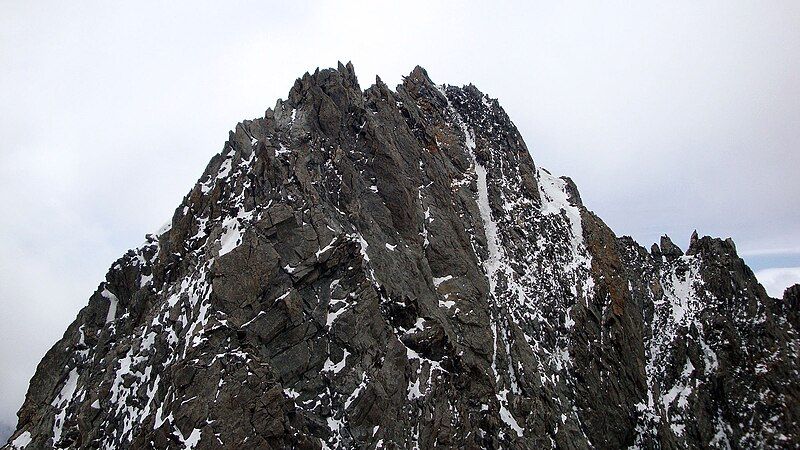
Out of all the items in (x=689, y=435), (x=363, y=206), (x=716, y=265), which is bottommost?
(x=689, y=435)

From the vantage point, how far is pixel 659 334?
47844 millimetres

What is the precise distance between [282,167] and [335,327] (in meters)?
12.5

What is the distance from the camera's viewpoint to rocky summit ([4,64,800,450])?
26812mm

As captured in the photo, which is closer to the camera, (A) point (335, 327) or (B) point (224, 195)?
(A) point (335, 327)

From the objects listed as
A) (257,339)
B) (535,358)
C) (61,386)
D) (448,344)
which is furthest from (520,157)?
(61,386)

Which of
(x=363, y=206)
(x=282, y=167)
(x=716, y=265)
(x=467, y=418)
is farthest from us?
(x=716, y=265)

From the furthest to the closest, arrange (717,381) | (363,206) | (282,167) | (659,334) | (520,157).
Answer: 1. (520,157)
2. (659,334)
3. (717,381)
4. (363,206)
5. (282,167)

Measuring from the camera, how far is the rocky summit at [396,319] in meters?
26.8

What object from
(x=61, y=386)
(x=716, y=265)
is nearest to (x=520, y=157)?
(x=716, y=265)

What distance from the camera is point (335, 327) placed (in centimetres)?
2880

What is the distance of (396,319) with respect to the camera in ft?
105

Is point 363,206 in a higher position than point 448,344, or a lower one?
higher

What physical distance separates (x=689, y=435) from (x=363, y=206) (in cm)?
3593

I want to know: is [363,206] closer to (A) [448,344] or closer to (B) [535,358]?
(A) [448,344]
